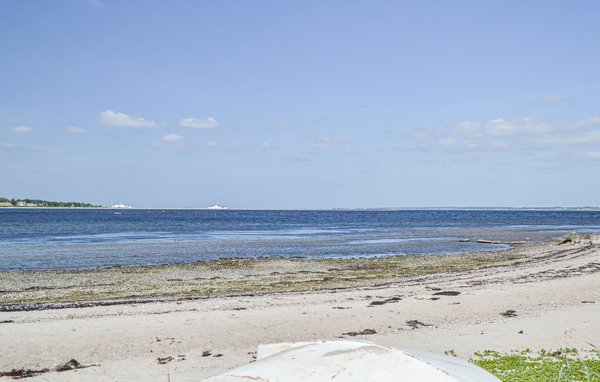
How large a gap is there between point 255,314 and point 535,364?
867 centimetres

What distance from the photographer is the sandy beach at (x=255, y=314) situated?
44.6 ft

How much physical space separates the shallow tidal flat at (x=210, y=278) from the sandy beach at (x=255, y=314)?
0.09 metres

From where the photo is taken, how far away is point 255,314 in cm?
1777

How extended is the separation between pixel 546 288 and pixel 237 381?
63.3ft

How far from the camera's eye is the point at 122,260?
37844mm

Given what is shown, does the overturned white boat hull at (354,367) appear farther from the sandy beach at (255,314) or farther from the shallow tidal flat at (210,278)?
the shallow tidal flat at (210,278)

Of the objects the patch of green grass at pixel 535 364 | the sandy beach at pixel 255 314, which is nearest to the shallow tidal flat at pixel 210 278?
the sandy beach at pixel 255 314

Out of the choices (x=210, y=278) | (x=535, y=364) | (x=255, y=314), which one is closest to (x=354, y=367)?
(x=535, y=364)

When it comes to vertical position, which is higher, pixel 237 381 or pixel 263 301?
pixel 237 381

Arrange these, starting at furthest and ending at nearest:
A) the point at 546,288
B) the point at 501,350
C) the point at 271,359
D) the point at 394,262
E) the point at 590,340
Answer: the point at 394,262 < the point at 546,288 < the point at 590,340 < the point at 501,350 < the point at 271,359

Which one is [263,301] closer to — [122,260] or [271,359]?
[271,359]

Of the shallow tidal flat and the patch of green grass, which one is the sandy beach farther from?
the patch of green grass

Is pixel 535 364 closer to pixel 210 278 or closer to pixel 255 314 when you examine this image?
pixel 255 314

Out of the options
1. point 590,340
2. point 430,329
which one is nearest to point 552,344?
point 590,340
